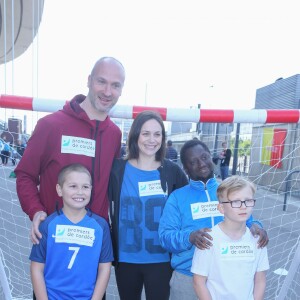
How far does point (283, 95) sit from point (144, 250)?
→ 427 inches

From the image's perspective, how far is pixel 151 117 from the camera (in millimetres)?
1938

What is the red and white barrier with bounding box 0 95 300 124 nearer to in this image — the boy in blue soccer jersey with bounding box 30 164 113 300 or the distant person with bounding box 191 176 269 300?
the boy in blue soccer jersey with bounding box 30 164 113 300

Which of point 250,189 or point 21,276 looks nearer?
point 250,189

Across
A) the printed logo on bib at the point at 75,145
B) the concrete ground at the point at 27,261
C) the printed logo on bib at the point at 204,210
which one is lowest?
the concrete ground at the point at 27,261

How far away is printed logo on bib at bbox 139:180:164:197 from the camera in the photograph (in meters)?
1.85

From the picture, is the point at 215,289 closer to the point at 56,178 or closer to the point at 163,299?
the point at 163,299

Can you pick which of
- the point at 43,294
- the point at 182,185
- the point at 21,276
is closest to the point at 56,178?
the point at 43,294

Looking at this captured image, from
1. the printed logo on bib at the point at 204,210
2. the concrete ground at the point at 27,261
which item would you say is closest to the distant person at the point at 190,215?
the printed logo on bib at the point at 204,210

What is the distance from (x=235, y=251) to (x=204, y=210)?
0.93 ft

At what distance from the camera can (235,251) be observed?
1.58 metres

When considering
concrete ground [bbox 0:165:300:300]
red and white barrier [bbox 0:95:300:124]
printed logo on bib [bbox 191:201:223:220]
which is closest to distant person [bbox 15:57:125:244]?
red and white barrier [bbox 0:95:300:124]

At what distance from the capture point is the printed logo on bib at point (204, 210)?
5.77 feet

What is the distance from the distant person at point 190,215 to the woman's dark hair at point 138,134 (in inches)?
6.7

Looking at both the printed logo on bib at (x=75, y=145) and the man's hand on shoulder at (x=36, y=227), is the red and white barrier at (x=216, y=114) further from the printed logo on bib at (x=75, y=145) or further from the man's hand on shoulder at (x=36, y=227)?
the man's hand on shoulder at (x=36, y=227)
